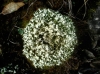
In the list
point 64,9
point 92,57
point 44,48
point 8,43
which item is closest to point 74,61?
point 92,57

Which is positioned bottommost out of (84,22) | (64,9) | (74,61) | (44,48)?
(74,61)

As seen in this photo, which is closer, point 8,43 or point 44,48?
point 44,48

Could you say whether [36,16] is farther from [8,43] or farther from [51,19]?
[8,43]

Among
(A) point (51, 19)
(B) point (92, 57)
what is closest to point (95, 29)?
(B) point (92, 57)

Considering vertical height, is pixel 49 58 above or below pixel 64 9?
below

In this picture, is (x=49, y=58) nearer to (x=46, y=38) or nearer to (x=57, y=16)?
(x=46, y=38)

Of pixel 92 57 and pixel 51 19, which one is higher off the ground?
pixel 51 19
